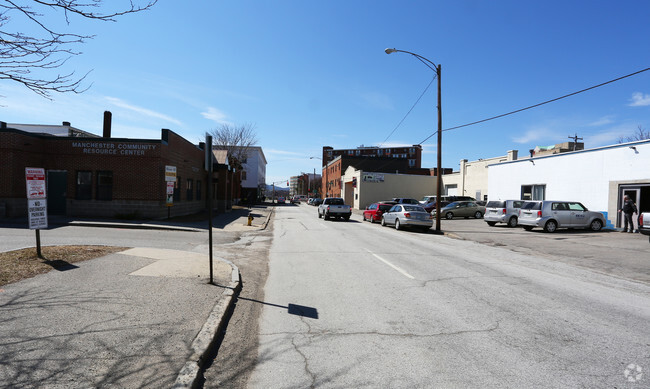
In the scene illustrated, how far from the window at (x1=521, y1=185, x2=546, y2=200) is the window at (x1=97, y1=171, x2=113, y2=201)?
89.6ft

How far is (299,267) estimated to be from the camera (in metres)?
9.12

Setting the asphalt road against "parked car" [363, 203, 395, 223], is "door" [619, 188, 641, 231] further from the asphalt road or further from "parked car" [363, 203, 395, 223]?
the asphalt road

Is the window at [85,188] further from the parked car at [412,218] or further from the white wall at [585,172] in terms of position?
the white wall at [585,172]

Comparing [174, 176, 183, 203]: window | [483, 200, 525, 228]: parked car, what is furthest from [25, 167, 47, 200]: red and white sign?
[483, 200, 525, 228]: parked car

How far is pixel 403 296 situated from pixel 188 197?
22.3 m

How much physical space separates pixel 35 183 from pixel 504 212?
2239 centimetres

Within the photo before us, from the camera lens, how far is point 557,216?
1944 centimetres

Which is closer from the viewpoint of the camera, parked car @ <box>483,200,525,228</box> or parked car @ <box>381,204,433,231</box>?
parked car @ <box>381,204,433,231</box>

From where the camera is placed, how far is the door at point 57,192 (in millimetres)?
19312

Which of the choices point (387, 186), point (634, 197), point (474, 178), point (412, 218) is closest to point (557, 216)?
point (634, 197)

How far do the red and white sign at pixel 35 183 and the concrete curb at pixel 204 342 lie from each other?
5.14 metres

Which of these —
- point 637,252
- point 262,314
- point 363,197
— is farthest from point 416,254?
point 363,197

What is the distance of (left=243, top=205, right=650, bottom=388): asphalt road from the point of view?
3.54m

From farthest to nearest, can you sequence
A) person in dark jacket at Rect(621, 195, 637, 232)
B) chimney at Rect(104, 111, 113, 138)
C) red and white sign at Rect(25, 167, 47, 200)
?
chimney at Rect(104, 111, 113, 138), person in dark jacket at Rect(621, 195, 637, 232), red and white sign at Rect(25, 167, 47, 200)
